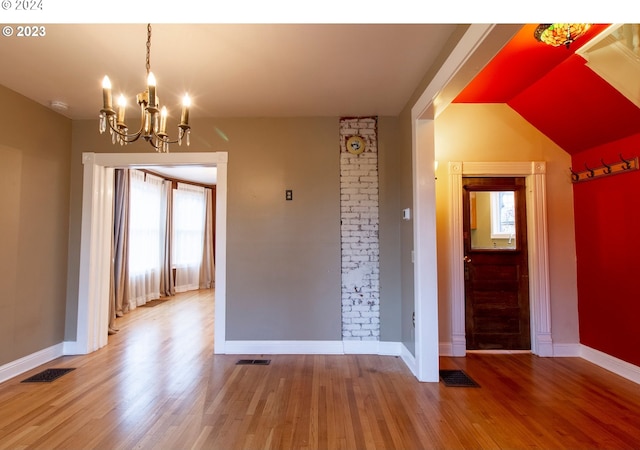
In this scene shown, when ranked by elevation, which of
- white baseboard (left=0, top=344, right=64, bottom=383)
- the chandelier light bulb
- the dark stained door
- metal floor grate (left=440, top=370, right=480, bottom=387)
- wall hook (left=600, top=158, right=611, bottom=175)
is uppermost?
the chandelier light bulb

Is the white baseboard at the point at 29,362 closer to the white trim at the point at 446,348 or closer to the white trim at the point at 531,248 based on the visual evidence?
the white trim at the point at 446,348

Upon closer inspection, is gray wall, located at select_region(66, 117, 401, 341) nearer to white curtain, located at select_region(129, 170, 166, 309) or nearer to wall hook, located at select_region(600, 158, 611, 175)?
wall hook, located at select_region(600, 158, 611, 175)

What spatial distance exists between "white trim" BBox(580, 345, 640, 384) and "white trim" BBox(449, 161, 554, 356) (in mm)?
308

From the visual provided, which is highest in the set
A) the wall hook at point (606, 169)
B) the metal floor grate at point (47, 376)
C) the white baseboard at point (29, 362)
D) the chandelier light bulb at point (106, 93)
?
the chandelier light bulb at point (106, 93)

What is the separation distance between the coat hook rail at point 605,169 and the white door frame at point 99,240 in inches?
147

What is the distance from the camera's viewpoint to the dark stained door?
3359 mm

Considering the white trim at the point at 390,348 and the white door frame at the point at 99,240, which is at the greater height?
the white door frame at the point at 99,240

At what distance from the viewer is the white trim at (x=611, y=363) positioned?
2648mm

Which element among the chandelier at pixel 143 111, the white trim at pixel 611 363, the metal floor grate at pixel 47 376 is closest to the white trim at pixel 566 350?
the white trim at pixel 611 363

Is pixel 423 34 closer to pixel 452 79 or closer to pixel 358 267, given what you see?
pixel 452 79

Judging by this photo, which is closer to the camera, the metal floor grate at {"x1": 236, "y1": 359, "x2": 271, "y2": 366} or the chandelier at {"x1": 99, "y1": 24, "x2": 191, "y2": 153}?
the chandelier at {"x1": 99, "y1": 24, "x2": 191, "y2": 153}

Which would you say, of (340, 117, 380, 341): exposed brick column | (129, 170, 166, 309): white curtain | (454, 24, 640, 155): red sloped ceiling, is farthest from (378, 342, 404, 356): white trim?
(129, 170, 166, 309): white curtain

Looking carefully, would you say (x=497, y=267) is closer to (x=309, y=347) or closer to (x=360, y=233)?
(x=360, y=233)

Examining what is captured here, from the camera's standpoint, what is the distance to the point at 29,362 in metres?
2.91
